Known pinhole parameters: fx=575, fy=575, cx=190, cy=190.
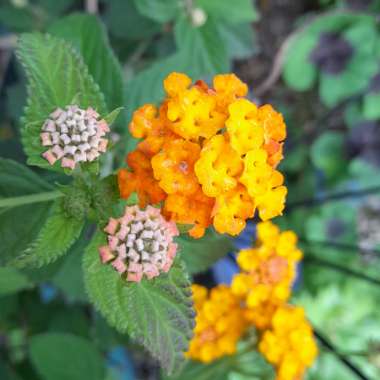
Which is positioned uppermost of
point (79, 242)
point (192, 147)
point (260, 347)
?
point (192, 147)

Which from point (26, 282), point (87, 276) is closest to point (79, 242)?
point (26, 282)

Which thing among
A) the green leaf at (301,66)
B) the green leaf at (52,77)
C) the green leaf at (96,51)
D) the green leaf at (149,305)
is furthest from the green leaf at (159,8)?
the green leaf at (301,66)

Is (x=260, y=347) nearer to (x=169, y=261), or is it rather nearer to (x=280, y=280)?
(x=280, y=280)

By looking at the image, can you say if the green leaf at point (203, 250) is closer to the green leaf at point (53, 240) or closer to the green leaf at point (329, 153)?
the green leaf at point (53, 240)

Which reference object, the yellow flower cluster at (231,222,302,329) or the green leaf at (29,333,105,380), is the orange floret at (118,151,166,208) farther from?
the green leaf at (29,333,105,380)

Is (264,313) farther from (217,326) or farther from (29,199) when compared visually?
(29,199)

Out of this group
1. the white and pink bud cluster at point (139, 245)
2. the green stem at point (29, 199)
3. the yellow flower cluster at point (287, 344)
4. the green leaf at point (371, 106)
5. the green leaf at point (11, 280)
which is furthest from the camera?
the green leaf at point (371, 106)
